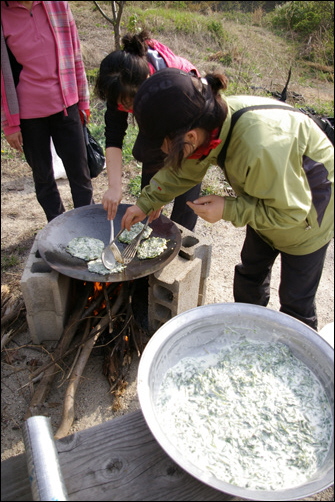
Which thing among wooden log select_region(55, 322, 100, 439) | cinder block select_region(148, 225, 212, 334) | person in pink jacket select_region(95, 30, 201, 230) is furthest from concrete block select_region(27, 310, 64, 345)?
person in pink jacket select_region(95, 30, 201, 230)

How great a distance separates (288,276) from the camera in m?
2.23

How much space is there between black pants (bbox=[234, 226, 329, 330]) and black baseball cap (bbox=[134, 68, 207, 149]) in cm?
107

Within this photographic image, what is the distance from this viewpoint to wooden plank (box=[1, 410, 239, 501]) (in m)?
1.12

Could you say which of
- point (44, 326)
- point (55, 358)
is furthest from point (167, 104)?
point (44, 326)

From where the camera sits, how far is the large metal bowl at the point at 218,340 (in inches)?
52.7

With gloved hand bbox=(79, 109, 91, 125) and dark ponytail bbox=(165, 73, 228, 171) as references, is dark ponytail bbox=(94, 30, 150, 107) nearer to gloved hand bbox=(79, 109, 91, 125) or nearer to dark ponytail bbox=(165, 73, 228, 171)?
dark ponytail bbox=(165, 73, 228, 171)

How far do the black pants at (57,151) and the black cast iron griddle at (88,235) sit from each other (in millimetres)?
575

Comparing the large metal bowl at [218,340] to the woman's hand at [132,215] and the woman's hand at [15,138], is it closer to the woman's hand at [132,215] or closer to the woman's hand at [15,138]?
the woman's hand at [132,215]

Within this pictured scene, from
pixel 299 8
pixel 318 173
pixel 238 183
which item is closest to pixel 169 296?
pixel 238 183

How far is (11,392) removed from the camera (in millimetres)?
2492

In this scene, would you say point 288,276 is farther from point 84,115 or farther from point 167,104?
point 84,115

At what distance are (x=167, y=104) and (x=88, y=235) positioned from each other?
153 cm

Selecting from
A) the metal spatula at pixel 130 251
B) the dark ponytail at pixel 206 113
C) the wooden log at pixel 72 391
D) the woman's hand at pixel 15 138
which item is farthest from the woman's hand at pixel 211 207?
the woman's hand at pixel 15 138

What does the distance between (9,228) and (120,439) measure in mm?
3238
